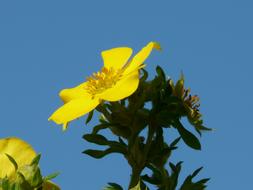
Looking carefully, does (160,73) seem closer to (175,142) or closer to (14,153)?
(175,142)

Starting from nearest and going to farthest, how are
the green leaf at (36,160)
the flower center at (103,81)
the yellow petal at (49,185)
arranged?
the green leaf at (36,160) < the yellow petal at (49,185) < the flower center at (103,81)

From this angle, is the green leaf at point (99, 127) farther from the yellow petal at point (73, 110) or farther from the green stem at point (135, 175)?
the green stem at point (135, 175)

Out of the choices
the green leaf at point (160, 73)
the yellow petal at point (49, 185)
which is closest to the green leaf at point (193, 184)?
the green leaf at point (160, 73)

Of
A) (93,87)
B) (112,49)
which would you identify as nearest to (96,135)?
(93,87)

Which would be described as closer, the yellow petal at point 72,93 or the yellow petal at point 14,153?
the yellow petal at point 14,153

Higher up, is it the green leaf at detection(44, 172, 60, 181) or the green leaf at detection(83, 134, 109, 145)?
the green leaf at detection(83, 134, 109, 145)

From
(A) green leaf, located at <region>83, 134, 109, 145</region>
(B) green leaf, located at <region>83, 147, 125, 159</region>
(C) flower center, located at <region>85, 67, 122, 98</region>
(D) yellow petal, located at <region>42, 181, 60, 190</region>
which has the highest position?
(C) flower center, located at <region>85, 67, 122, 98</region>

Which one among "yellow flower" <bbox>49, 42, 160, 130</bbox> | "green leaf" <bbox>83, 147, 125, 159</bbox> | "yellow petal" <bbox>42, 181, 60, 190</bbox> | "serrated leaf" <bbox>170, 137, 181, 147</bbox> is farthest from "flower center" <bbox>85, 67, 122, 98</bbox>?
"yellow petal" <bbox>42, 181, 60, 190</bbox>

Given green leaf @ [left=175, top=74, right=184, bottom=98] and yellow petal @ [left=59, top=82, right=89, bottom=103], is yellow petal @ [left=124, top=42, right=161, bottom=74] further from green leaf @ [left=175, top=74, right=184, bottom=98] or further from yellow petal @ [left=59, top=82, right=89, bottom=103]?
yellow petal @ [left=59, top=82, right=89, bottom=103]
